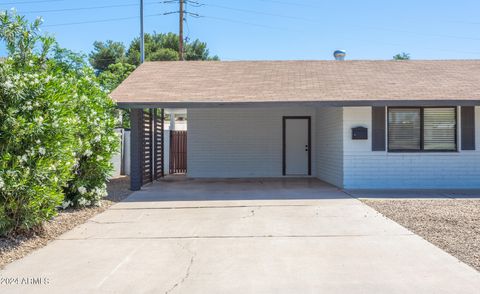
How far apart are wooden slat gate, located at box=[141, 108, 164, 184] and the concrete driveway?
A: 3.73 meters

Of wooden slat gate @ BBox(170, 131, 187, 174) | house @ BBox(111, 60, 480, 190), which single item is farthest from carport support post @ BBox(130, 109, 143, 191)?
wooden slat gate @ BBox(170, 131, 187, 174)

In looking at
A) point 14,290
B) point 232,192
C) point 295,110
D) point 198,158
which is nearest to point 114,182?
point 198,158

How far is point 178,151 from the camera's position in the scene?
1691 cm

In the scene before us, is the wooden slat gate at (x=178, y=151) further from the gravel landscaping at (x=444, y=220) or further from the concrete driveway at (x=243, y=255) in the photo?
the gravel landscaping at (x=444, y=220)

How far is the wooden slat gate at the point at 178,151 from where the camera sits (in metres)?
16.9

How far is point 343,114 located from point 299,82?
196 centimetres

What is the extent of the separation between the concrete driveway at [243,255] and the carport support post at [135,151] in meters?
2.54

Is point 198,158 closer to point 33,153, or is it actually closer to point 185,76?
point 185,76

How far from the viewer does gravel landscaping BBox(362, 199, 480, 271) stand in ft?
19.3

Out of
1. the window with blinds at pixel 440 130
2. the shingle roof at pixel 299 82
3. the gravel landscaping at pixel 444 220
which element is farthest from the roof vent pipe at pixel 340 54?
the gravel landscaping at pixel 444 220

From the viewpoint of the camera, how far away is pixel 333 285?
457 cm

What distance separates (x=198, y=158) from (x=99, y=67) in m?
26.1

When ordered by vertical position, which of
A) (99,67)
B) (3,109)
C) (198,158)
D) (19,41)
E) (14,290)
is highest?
(99,67)

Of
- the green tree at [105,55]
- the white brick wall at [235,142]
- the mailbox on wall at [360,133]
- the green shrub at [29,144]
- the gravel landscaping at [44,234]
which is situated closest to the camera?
the gravel landscaping at [44,234]
